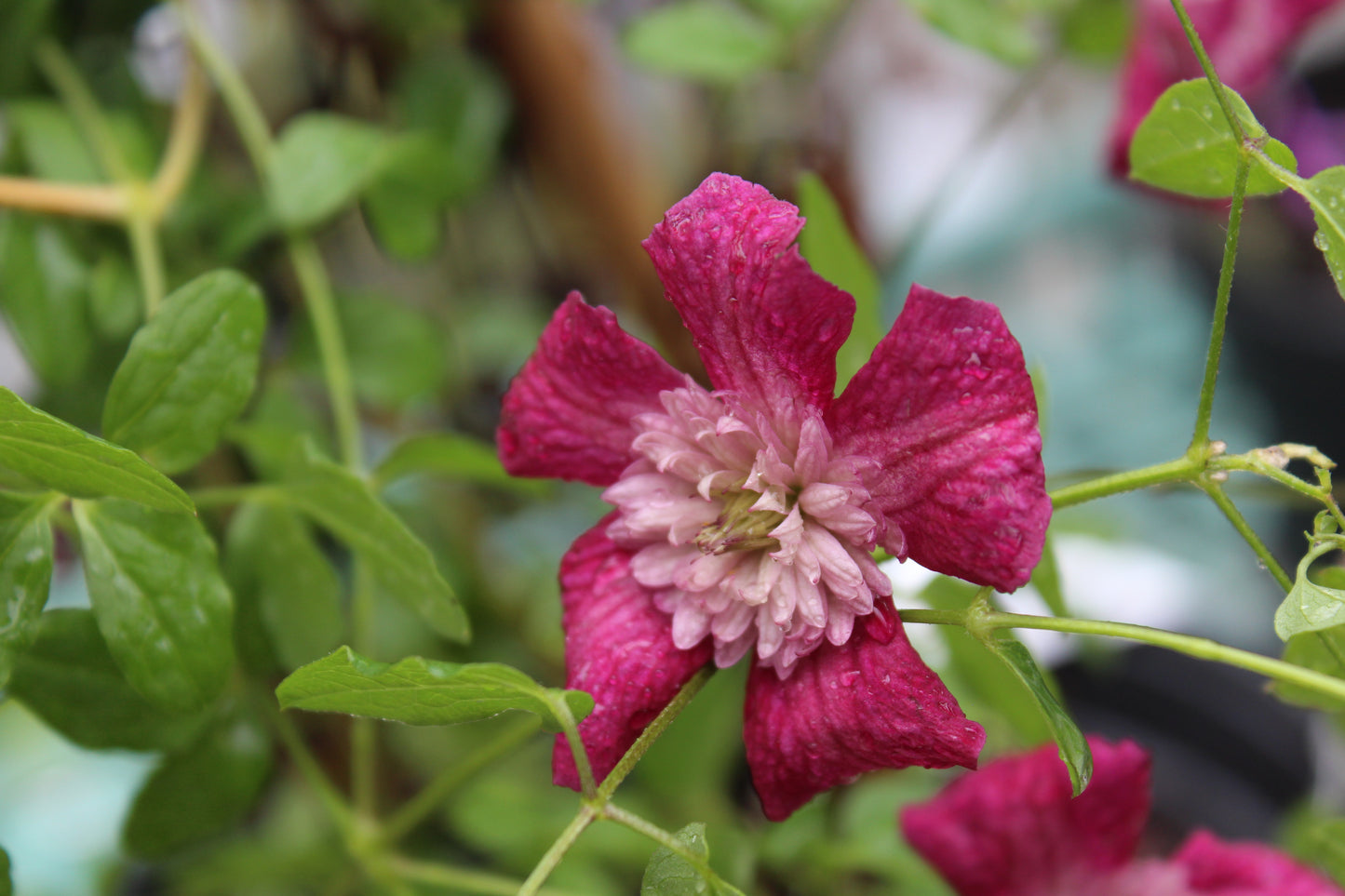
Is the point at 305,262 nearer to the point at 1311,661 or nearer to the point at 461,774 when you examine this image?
the point at 461,774

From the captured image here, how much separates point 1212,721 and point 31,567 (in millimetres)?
841

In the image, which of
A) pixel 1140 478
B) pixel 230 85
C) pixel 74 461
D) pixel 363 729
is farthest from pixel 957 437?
pixel 230 85

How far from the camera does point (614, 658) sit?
1.07ft

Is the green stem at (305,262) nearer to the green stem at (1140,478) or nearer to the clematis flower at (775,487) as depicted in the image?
the clematis flower at (775,487)

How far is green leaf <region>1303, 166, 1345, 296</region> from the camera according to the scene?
0.98 ft

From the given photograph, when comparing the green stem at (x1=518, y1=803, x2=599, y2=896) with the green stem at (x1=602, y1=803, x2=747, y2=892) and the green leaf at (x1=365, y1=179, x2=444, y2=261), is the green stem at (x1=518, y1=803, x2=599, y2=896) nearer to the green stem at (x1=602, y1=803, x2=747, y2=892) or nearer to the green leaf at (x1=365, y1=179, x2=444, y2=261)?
the green stem at (x1=602, y1=803, x2=747, y2=892)

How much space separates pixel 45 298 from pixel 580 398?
0.35 meters

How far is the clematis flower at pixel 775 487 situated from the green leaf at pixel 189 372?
10cm

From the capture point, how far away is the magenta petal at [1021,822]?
41 centimetres

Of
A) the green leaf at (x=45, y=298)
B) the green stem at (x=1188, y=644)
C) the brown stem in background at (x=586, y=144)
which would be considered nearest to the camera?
the green stem at (x=1188, y=644)

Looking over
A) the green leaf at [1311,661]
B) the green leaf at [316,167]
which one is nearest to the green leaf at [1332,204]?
the green leaf at [1311,661]

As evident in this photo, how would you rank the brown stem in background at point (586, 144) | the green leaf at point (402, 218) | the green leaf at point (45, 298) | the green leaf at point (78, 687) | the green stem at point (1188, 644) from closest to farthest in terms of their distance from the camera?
the green stem at point (1188, 644)
the green leaf at point (78, 687)
the green leaf at point (45, 298)
the green leaf at point (402, 218)
the brown stem in background at point (586, 144)

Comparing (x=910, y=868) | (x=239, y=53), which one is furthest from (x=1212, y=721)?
(x=239, y=53)

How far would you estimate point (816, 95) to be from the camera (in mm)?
1024
